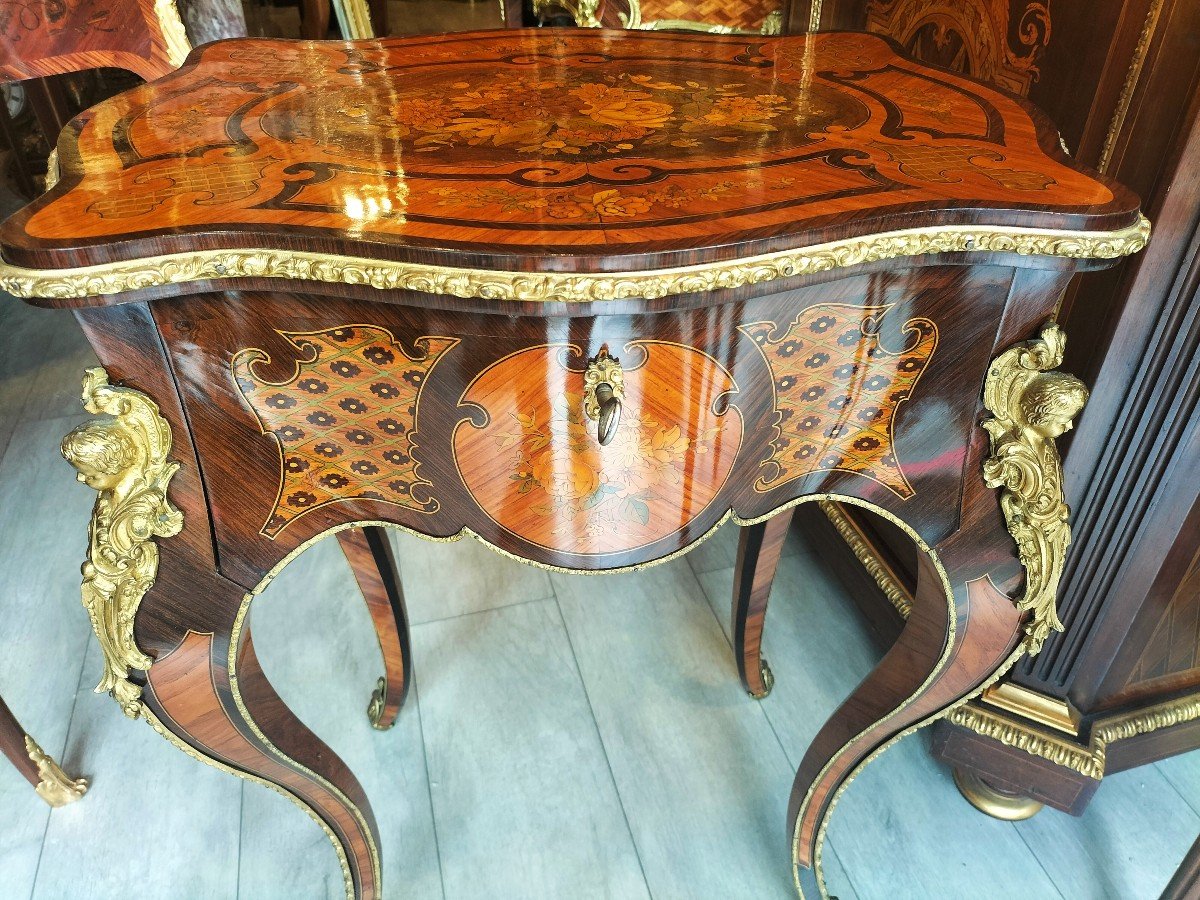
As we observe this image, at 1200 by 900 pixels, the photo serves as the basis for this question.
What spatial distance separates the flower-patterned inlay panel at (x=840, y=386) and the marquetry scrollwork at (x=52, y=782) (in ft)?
3.05

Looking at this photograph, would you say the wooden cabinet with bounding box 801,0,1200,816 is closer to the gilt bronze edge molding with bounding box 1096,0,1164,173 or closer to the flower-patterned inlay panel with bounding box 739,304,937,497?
the gilt bronze edge molding with bounding box 1096,0,1164,173

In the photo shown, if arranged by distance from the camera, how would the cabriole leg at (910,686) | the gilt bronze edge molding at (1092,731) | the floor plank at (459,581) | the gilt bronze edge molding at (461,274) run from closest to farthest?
1. the gilt bronze edge molding at (461,274)
2. the cabriole leg at (910,686)
3. the gilt bronze edge molding at (1092,731)
4. the floor plank at (459,581)

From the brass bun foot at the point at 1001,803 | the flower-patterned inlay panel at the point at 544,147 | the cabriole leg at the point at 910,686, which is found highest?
the flower-patterned inlay panel at the point at 544,147

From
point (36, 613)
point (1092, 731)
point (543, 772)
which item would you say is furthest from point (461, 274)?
point (36, 613)

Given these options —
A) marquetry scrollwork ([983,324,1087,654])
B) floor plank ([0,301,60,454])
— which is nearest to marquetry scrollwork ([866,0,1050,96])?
marquetry scrollwork ([983,324,1087,654])

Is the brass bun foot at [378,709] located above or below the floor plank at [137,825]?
above

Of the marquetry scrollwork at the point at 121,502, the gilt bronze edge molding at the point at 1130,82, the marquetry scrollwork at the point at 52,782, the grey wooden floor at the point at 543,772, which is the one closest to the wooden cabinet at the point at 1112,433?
the gilt bronze edge molding at the point at 1130,82

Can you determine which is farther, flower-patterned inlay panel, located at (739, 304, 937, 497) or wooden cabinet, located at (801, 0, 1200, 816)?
wooden cabinet, located at (801, 0, 1200, 816)

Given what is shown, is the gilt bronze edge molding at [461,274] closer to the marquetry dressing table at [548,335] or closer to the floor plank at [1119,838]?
the marquetry dressing table at [548,335]

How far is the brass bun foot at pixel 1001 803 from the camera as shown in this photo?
3.36 ft

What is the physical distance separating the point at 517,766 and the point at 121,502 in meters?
0.68

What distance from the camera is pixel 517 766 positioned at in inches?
42.8

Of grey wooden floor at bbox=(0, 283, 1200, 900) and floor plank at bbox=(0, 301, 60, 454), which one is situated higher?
floor plank at bbox=(0, 301, 60, 454)

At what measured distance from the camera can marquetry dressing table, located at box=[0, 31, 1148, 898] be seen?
50 cm
